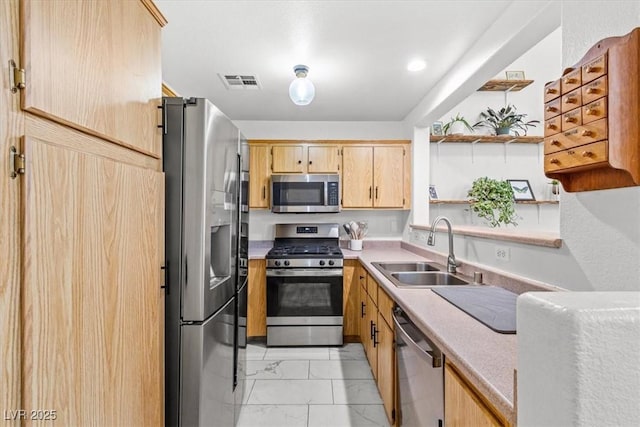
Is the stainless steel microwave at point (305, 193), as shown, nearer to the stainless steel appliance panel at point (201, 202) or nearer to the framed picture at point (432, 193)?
the framed picture at point (432, 193)

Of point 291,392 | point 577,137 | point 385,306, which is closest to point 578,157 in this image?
point 577,137

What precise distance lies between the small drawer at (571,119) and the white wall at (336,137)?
2.79 meters

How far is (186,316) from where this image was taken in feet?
4.80

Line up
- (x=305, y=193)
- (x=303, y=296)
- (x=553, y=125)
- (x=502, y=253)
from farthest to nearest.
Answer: (x=305, y=193)
(x=303, y=296)
(x=502, y=253)
(x=553, y=125)

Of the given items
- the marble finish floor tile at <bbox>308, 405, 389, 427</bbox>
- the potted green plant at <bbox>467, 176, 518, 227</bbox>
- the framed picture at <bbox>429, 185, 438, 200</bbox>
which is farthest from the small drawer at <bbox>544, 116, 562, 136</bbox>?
the framed picture at <bbox>429, 185, 438, 200</bbox>

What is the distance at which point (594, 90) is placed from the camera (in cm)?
103

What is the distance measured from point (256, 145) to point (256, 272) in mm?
1384

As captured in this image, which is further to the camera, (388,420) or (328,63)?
(328,63)

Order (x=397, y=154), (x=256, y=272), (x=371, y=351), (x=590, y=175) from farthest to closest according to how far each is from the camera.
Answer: (x=397, y=154), (x=256, y=272), (x=371, y=351), (x=590, y=175)

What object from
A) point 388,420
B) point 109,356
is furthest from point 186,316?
point 388,420

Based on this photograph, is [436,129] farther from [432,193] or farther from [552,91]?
[552,91]

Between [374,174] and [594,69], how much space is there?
104 inches

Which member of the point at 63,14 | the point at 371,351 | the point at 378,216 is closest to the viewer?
the point at 63,14

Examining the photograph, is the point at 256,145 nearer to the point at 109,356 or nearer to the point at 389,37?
the point at 389,37
